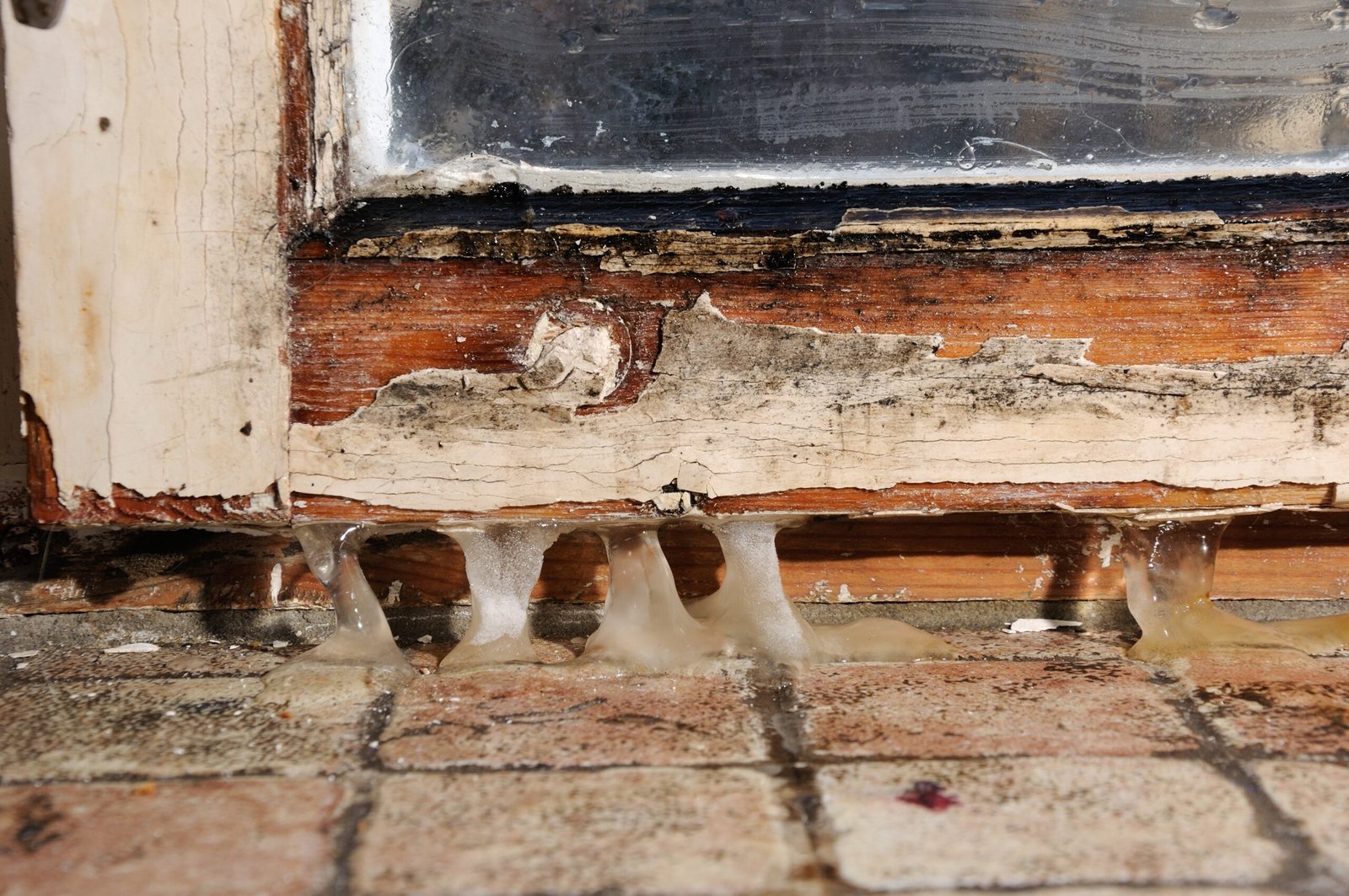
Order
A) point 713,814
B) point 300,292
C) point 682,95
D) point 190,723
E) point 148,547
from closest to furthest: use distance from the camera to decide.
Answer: point 713,814, point 190,723, point 300,292, point 682,95, point 148,547

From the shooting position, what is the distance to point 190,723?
111cm

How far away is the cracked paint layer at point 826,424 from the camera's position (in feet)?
4.10

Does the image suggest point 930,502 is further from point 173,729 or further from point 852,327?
point 173,729

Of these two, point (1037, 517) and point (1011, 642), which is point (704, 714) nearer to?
point (1011, 642)

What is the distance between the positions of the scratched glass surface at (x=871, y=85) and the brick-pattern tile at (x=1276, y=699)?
0.64 meters

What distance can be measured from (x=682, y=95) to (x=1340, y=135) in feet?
2.83

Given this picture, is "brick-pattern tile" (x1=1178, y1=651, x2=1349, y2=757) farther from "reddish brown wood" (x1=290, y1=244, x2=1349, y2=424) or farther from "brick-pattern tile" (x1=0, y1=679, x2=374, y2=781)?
"brick-pattern tile" (x1=0, y1=679, x2=374, y2=781)

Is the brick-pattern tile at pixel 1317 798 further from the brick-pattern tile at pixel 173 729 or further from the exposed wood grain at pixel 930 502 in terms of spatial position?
the brick-pattern tile at pixel 173 729

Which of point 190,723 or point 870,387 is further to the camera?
point 870,387

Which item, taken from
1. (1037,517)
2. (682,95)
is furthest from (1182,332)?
(682,95)

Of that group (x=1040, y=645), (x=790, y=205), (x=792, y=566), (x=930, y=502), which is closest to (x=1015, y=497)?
(x=930, y=502)

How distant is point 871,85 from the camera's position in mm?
1346

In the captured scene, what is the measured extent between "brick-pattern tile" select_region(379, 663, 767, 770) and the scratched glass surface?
653 mm

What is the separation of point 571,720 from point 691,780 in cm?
19
